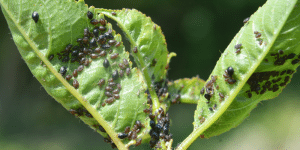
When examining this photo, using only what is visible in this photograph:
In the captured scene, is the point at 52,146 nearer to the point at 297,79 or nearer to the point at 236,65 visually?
the point at 236,65

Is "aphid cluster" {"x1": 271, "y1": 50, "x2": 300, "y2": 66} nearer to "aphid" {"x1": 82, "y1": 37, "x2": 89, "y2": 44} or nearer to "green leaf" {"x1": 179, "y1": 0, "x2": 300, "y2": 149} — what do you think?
"green leaf" {"x1": 179, "y1": 0, "x2": 300, "y2": 149}

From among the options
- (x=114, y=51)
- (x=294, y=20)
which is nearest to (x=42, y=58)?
(x=114, y=51)

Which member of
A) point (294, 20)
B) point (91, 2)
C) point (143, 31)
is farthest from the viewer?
point (91, 2)

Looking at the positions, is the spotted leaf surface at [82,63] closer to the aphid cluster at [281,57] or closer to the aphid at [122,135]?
the aphid at [122,135]

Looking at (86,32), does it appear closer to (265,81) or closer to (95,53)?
(95,53)

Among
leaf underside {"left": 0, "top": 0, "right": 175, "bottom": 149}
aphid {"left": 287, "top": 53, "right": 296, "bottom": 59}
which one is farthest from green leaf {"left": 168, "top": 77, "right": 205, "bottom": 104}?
A: aphid {"left": 287, "top": 53, "right": 296, "bottom": 59}

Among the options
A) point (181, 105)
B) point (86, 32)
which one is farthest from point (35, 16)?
point (181, 105)

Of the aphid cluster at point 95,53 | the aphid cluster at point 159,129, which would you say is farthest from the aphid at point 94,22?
the aphid cluster at point 159,129
